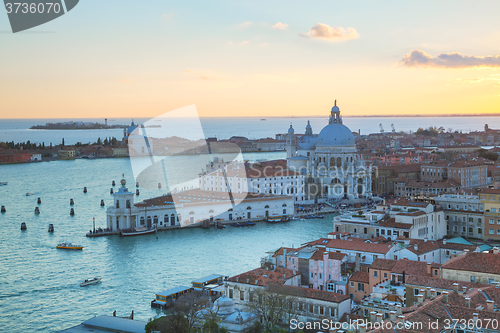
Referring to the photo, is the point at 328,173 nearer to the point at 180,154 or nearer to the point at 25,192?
the point at 25,192

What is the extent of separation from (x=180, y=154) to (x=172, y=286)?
216 ft

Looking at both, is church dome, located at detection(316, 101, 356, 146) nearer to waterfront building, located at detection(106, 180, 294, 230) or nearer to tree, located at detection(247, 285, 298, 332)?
waterfront building, located at detection(106, 180, 294, 230)

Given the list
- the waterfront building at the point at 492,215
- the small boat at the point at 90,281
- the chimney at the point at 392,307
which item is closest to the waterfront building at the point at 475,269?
the chimney at the point at 392,307

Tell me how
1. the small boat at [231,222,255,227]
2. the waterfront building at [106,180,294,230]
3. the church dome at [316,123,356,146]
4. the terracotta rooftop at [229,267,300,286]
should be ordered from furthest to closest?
1. the church dome at [316,123,356,146]
2. the small boat at [231,222,255,227]
3. the waterfront building at [106,180,294,230]
4. the terracotta rooftop at [229,267,300,286]

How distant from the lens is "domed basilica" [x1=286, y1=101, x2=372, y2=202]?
28.2 m

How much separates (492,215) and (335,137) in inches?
598

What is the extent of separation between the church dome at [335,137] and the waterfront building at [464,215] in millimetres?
14050

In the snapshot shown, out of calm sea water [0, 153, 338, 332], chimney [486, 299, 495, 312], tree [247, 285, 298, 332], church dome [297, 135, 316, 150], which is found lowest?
calm sea water [0, 153, 338, 332]

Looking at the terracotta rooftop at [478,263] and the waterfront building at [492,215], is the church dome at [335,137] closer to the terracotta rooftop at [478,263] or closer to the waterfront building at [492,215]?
the waterfront building at [492,215]

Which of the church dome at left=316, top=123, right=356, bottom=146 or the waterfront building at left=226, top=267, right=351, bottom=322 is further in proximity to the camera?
the church dome at left=316, top=123, right=356, bottom=146

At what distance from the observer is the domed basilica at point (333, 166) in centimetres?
2819

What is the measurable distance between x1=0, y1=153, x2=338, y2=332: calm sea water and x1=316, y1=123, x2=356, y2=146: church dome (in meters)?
8.44

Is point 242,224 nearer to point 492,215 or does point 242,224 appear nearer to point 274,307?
point 492,215

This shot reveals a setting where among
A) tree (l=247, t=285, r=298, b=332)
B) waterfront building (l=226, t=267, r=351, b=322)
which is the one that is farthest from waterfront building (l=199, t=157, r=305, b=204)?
tree (l=247, t=285, r=298, b=332)
